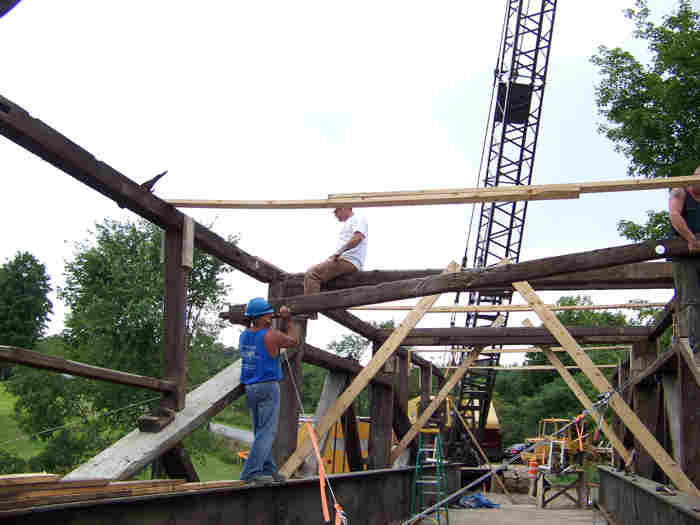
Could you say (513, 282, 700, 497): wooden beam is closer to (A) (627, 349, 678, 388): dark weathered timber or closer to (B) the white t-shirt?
(A) (627, 349, 678, 388): dark weathered timber

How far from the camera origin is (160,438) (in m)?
5.21

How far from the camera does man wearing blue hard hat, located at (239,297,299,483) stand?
5637 mm

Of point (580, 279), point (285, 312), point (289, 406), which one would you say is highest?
point (580, 279)

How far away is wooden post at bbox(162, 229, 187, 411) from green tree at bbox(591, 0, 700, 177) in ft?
57.1

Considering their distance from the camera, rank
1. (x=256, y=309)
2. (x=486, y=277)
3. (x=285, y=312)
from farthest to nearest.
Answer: (x=486, y=277), (x=285, y=312), (x=256, y=309)

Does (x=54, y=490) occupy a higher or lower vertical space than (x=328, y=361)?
lower

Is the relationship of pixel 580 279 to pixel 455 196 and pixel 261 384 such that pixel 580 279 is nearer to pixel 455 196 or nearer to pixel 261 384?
pixel 455 196

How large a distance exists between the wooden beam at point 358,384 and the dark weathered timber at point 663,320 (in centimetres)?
247

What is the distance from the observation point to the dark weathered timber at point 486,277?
238 inches

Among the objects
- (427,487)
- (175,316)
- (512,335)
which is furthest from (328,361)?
(512,335)

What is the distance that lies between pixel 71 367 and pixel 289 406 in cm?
319

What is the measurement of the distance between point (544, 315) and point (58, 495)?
19.2 feet

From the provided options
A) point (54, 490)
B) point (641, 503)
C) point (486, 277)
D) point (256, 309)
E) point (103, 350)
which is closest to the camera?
point (54, 490)

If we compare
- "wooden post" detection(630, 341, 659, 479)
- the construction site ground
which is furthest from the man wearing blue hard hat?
the construction site ground
